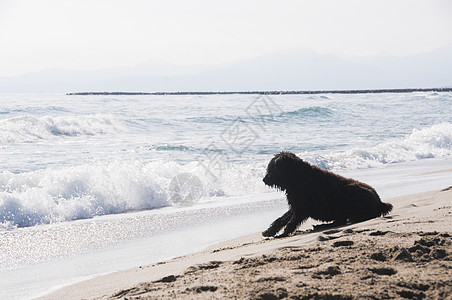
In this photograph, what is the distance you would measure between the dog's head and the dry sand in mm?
1232

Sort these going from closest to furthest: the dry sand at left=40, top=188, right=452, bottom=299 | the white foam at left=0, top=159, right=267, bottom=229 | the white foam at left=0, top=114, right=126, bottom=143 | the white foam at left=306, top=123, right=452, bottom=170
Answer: the dry sand at left=40, top=188, right=452, bottom=299, the white foam at left=0, top=159, right=267, bottom=229, the white foam at left=306, top=123, right=452, bottom=170, the white foam at left=0, top=114, right=126, bottom=143

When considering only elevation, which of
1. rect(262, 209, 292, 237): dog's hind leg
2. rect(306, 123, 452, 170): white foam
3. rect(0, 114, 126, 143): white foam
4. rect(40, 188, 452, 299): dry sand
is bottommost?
rect(306, 123, 452, 170): white foam

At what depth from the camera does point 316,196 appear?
6.51 m

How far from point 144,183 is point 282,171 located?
5.08 metres

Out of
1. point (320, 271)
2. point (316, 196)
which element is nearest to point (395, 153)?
point (316, 196)

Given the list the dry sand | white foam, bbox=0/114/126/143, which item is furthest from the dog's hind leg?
white foam, bbox=0/114/126/143

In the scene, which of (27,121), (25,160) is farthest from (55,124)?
(25,160)

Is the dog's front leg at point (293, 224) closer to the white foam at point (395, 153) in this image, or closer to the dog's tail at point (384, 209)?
the dog's tail at point (384, 209)

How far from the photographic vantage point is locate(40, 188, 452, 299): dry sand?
127 inches

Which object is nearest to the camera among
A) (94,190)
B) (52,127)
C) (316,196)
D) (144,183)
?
(316,196)

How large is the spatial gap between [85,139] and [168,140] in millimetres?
4138

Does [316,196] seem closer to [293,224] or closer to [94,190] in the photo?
[293,224]

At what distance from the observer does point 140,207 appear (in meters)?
10.2

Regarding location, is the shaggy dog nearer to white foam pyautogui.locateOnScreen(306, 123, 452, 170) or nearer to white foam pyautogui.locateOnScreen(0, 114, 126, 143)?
white foam pyautogui.locateOnScreen(306, 123, 452, 170)
